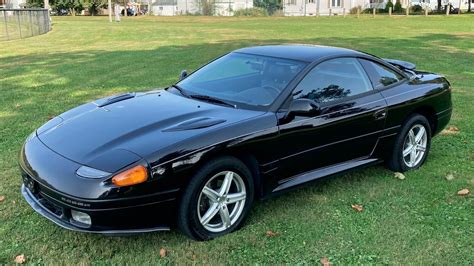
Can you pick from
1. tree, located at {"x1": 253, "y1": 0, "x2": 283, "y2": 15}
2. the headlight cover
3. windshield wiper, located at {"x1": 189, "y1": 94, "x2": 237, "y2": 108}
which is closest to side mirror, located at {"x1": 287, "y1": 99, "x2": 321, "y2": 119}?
windshield wiper, located at {"x1": 189, "y1": 94, "x2": 237, "y2": 108}

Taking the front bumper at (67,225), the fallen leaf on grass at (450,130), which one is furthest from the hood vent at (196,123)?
the fallen leaf on grass at (450,130)

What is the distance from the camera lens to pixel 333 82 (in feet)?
15.2

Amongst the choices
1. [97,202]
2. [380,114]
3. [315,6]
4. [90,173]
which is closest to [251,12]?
[315,6]

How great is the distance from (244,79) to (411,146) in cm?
205

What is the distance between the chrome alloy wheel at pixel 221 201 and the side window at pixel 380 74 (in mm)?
1937

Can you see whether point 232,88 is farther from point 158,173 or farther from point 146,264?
point 146,264

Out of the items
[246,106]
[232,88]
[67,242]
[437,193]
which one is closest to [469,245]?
[437,193]

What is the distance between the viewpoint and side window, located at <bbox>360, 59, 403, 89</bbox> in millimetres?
4941

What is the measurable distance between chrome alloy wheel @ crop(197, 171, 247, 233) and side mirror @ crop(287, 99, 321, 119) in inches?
28.8

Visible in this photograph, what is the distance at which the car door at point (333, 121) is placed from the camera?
13.7 ft

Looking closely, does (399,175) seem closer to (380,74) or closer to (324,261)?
(380,74)

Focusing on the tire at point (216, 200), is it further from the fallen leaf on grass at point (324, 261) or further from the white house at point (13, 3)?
the white house at point (13, 3)

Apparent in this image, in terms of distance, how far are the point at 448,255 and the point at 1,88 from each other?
875 centimetres

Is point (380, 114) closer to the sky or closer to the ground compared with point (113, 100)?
closer to the ground
